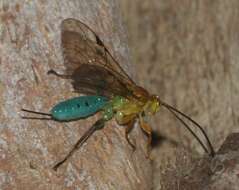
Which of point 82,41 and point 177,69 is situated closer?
point 82,41

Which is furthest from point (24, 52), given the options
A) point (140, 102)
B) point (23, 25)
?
point (140, 102)

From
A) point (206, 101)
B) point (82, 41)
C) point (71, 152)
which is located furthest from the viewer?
point (206, 101)

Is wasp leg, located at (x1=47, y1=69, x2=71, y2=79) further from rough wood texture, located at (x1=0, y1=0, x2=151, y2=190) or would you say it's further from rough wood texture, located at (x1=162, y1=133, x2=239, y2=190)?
rough wood texture, located at (x1=162, y1=133, x2=239, y2=190)

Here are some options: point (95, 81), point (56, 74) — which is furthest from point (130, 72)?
point (56, 74)

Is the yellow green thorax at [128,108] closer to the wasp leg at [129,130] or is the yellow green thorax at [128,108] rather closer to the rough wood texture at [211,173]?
the wasp leg at [129,130]

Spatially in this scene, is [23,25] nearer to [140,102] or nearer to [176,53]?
[140,102]

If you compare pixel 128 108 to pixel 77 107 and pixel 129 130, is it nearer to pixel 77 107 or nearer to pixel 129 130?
pixel 129 130

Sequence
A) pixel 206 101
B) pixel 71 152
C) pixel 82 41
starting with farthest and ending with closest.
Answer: pixel 206 101 < pixel 82 41 < pixel 71 152
